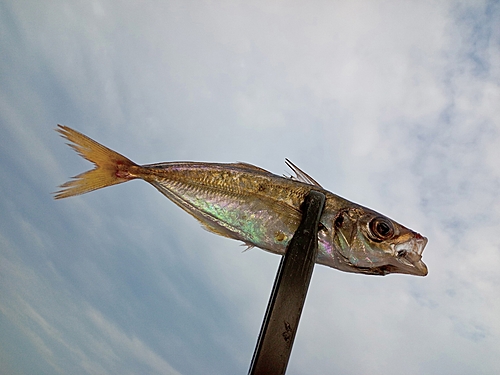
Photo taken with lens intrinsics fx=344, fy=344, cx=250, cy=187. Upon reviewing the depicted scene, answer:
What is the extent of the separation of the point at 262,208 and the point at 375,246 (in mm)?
1069

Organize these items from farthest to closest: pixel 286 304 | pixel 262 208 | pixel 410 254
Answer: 1. pixel 262 208
2. pixel 410 254
3. pixel 286 304

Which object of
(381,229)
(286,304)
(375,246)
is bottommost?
(286,304)

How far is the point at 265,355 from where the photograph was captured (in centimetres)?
222

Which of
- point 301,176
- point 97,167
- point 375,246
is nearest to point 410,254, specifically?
point 375,246

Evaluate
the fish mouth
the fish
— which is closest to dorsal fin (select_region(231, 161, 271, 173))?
the fish

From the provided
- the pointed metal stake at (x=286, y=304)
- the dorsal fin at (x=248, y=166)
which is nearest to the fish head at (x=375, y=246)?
the pointed metal stake at (x=286, y=304)

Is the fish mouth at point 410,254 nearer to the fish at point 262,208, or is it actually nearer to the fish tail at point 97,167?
the fish at point 262,208

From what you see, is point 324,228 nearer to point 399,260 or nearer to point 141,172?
point 399,260

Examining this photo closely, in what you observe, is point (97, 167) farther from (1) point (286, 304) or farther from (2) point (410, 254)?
(2) point (410, 254)

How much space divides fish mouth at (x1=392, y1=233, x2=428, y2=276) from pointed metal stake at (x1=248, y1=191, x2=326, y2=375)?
2.94 ft

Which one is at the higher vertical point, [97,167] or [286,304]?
[97,167]

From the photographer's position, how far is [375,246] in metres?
3.08

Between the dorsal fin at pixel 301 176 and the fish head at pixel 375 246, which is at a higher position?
the dorsal fin at pixel 301 176

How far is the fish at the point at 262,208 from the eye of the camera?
3043 millimetres
